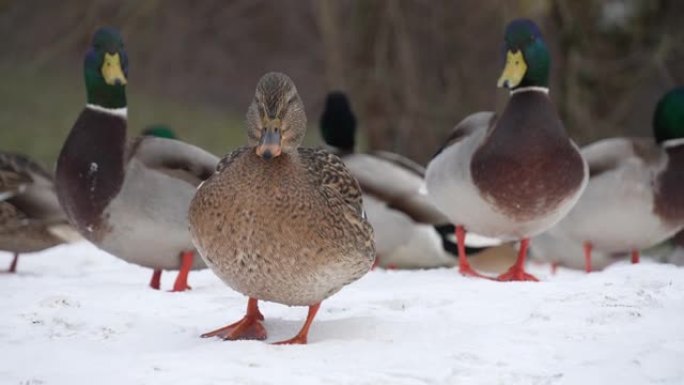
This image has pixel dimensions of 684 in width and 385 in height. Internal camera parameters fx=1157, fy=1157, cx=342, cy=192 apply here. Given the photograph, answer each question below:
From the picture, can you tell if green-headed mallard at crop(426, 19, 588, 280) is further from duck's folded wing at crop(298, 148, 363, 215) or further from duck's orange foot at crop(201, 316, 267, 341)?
duck's orange foot at crop(201, 316, 267, 341)

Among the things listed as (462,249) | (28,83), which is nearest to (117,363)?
(462,249)

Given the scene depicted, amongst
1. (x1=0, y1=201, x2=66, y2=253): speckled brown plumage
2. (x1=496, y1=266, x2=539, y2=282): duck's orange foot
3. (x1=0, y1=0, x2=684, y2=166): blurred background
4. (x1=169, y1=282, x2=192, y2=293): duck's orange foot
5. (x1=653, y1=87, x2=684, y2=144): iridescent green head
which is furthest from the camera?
(x1=0, y1=0, x2=684, y2=166): blurred background

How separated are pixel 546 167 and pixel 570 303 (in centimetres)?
138

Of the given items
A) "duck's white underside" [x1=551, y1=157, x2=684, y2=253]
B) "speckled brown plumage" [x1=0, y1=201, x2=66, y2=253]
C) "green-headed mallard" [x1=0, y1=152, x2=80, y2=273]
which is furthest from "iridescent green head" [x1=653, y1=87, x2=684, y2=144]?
"speckled brown plumage" [x1=0, y1=201, x2=66, y2=253]

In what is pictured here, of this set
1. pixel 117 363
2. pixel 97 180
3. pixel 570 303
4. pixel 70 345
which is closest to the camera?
pixel 117 363

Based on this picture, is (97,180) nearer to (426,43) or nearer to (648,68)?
(426,43)

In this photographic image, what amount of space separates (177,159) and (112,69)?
0.70 metres

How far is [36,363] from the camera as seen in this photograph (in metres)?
3.62

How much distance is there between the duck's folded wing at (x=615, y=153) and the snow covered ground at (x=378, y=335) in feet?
Answer: 5.15

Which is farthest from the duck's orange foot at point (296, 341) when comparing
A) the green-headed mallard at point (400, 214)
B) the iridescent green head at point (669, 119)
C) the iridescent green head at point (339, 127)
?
the iridescent green head at point (339, 127)

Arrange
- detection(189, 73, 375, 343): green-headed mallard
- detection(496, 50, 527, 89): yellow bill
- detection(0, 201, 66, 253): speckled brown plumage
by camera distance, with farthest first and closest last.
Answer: detection(0, 201, 66, 253): speckled brown plumage
detection(496, 50, 527, 89): yellow bill
detection(189, 73, 375, 343): green-headed mallard

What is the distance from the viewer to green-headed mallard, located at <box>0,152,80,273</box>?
645 cm

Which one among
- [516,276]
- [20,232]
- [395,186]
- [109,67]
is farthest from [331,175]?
[395,186]

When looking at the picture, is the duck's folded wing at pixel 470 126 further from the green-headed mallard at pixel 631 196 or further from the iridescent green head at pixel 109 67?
the iridescent green head at pixel 109 67
